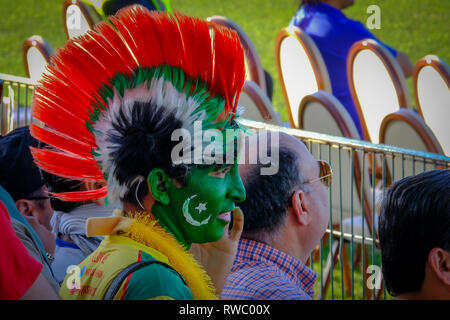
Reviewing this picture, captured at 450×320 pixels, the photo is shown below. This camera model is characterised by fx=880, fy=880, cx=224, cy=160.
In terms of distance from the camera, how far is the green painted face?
2117 mm

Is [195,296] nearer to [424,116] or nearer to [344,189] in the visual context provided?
[344,189]

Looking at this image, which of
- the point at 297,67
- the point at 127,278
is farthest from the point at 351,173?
the point at 127,278

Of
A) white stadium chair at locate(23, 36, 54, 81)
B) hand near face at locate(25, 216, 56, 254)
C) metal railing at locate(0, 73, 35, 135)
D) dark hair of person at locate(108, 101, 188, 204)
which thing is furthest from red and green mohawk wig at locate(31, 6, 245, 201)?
white stadium chair at locate(23, 36, 54, 81)

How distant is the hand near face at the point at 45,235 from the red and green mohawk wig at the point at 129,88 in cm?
82

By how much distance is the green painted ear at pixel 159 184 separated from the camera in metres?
2.09

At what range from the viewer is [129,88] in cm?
211

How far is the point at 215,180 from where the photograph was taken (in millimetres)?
2158

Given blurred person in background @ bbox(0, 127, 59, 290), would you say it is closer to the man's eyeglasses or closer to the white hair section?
the white hair section

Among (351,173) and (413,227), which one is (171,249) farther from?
(351,173)

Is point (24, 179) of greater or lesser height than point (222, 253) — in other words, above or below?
above

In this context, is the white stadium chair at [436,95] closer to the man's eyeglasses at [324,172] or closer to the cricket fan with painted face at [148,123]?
the man's eyeglasses at [324,172]

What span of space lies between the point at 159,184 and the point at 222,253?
0.39 metres

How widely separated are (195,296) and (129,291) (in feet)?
0.83
